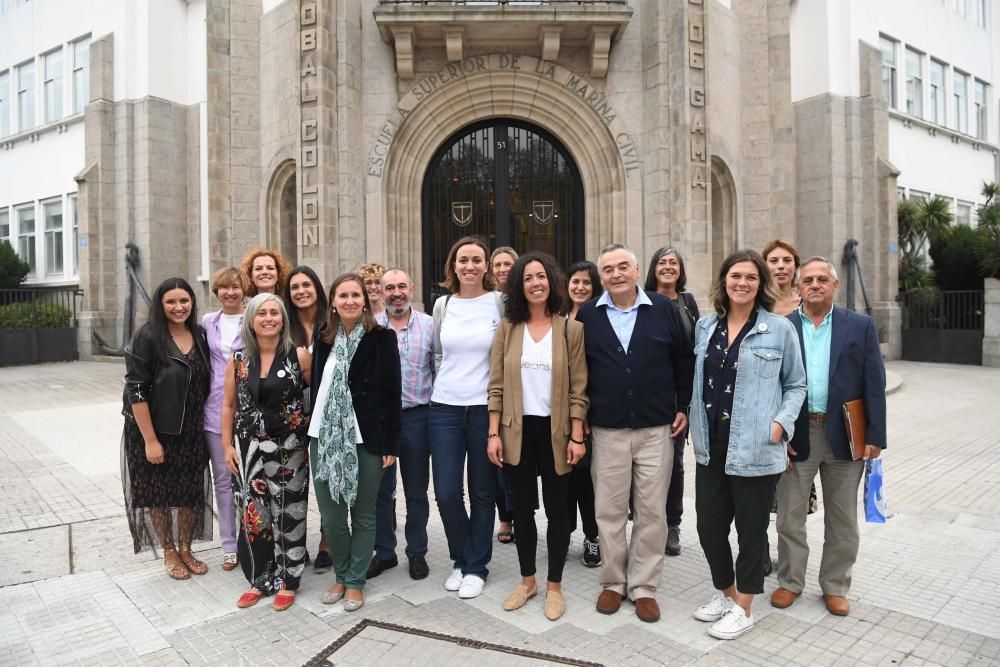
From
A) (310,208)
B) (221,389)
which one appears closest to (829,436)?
(221,389)

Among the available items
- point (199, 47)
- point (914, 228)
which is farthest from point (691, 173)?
point (199, 47)

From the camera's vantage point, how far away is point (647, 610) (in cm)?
359

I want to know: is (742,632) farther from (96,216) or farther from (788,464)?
(96,216)

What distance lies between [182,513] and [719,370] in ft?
11.5

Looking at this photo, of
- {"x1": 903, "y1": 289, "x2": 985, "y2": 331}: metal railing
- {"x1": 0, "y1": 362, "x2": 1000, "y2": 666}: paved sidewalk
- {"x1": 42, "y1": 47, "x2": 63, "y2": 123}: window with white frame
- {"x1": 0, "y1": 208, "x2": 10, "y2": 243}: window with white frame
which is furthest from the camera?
{"x1": 0, "y1": 208, "x2": 10, "y2": 243}: window with white frame

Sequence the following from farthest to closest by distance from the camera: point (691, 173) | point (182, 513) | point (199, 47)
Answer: point (199, 47), point (691, 173), point (182, 513)

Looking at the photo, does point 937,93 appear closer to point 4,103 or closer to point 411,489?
point 411,489

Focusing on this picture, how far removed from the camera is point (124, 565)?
14.7ft

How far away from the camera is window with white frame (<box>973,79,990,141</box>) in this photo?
24.4 metres

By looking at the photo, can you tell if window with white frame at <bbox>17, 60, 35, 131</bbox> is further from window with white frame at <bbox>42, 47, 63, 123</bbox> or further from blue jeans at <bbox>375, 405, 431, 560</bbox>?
blue jeans at <bbox>375, 405, 431, 560</bbox>

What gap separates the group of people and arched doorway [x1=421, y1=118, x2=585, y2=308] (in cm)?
839

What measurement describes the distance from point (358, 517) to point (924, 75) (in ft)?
79.7

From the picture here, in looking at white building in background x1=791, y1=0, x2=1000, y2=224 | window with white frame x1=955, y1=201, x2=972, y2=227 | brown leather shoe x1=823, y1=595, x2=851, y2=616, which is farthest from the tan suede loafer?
window with white frame x1=955, y1=201, x2=972, y2=227

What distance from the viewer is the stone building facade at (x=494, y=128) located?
1117 cm
